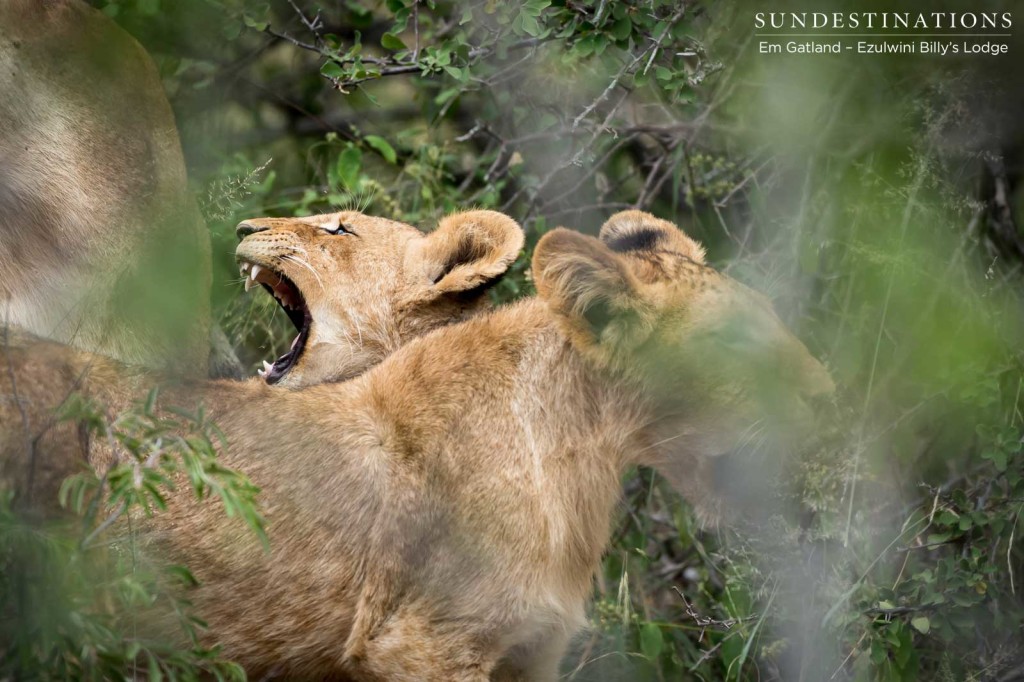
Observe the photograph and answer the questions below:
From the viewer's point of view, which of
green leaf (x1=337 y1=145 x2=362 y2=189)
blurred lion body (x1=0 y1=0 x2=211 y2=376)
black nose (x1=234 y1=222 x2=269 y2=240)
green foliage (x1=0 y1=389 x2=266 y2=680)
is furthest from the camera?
green leaf (x1=337 y1=145 x2=362 y2=189)

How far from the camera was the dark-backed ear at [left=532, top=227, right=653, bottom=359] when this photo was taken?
324cm

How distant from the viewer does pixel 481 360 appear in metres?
3.46

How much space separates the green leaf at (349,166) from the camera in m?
5.14

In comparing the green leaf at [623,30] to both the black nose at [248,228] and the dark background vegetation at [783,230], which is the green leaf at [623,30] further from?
the black nose at [248,228]

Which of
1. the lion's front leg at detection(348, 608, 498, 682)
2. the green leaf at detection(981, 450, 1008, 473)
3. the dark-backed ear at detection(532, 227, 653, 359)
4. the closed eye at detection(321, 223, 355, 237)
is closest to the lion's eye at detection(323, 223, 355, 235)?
the closed eye at detection(321, 223, 355, 237)

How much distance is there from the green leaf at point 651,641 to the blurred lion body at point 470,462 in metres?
0.74

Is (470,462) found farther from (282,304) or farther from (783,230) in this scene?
(783,230)

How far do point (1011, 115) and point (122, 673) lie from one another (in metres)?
3.50

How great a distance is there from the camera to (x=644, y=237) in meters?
3.78

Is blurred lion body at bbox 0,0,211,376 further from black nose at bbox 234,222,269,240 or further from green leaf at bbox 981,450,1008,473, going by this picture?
green leaf at bbox 981,450,1008,473

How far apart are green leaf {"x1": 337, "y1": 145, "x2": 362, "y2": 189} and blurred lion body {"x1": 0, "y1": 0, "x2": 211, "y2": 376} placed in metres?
1.29

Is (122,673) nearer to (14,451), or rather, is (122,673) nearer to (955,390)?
(14,451)

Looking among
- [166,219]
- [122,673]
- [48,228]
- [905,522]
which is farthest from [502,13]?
[122,673]

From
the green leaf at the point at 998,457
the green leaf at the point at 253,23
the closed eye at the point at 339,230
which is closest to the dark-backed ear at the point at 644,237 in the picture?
the closed eye at the point at 339,230
